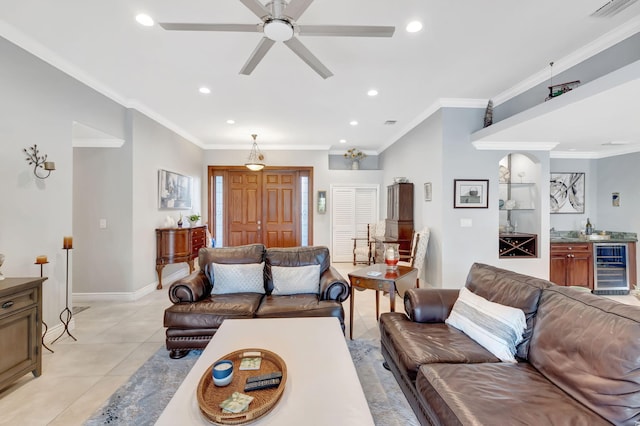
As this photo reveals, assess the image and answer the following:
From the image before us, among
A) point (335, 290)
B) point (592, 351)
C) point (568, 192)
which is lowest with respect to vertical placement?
point (335, 290)

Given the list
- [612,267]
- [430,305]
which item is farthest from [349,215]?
[430,305]

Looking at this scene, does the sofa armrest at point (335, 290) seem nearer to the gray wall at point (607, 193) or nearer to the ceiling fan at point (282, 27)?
the ceiling fan at point (282, 27)

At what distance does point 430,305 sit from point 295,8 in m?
2.32

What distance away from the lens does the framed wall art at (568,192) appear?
523 cm

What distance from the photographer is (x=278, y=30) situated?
1916mm

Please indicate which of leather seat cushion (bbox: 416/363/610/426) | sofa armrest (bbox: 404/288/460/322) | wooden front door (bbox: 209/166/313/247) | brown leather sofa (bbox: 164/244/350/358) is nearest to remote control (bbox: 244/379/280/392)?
leather seat cushion (bbox: 416/363/610/426)

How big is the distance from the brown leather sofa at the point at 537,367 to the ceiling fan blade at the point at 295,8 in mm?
2232

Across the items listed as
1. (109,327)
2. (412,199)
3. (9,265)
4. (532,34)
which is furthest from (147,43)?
(412,199)

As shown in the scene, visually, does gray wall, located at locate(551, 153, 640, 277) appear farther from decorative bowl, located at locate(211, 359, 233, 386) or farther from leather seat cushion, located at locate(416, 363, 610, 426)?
decorative bowl, located at locate(211, 359, 233, 386)

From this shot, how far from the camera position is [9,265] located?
8.23 ft

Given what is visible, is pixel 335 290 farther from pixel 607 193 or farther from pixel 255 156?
pixel 607 193

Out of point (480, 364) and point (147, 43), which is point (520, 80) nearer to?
point (480, 364)

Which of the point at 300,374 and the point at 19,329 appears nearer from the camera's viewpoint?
the point at 300,374

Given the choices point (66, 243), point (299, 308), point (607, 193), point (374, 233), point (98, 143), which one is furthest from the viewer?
point (374, 233)
